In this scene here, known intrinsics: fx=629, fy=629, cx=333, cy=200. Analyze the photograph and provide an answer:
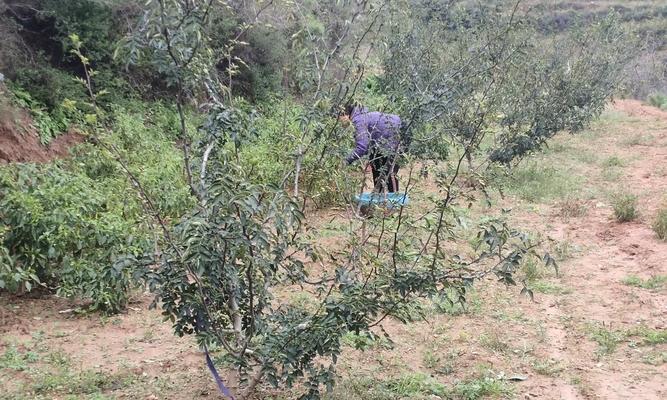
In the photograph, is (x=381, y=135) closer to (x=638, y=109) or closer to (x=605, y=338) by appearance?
(x=605, y=338)

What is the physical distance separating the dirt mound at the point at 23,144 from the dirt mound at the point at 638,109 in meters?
14.5

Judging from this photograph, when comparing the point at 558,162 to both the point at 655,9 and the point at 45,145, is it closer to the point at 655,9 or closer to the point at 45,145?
the point at 45,145

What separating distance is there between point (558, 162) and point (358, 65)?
345 inches

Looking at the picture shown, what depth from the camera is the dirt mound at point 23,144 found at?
23.5ft

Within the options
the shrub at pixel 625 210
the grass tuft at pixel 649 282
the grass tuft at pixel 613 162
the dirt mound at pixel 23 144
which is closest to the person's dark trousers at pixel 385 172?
the grass tuft at pixel 649 282

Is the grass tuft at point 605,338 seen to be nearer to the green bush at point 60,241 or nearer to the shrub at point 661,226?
the shrub at point 661,226

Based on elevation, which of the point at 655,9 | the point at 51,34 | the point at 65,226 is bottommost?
the point at 65,226

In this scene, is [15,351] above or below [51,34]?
below

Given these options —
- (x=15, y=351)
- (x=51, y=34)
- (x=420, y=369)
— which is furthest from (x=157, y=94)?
(x=420, y=369)

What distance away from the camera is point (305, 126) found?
10.2 feet

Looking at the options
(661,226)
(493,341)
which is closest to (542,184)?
(661,226)

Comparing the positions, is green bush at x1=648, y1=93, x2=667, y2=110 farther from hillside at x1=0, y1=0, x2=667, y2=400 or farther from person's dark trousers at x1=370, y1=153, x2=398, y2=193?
person's dark trousers at x1=370, y1=153, x2=398, y2=193

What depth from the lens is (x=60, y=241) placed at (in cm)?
461

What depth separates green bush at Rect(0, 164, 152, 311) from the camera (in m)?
4.52
